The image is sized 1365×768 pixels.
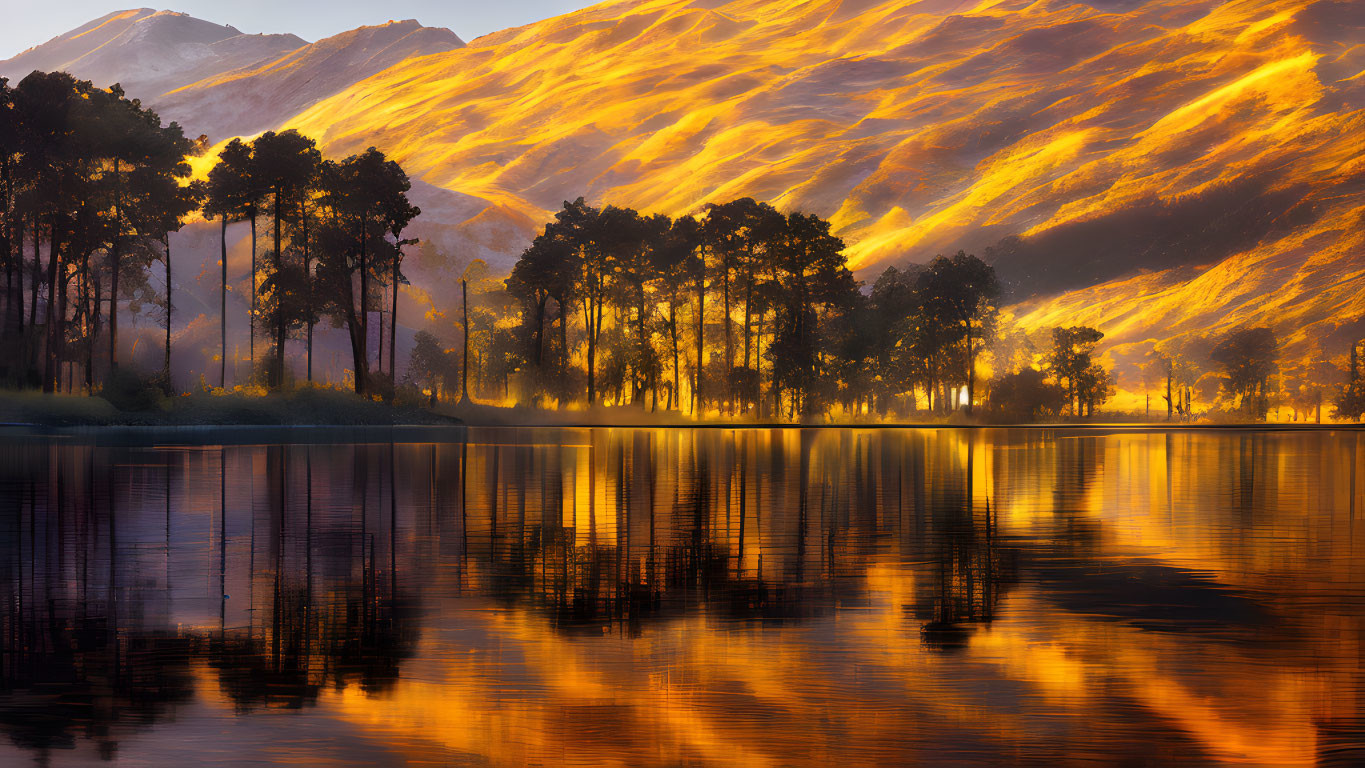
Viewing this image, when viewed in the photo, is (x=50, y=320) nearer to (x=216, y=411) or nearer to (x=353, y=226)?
(x=216, y=411)

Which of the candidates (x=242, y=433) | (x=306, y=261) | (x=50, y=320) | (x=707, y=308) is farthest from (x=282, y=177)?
(x=707, y=308)

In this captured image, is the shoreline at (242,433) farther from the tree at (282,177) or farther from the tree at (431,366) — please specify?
the tree at (431,366)

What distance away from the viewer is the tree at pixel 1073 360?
580 ft

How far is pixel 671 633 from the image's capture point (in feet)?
38.7

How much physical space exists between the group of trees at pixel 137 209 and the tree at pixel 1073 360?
367 feet

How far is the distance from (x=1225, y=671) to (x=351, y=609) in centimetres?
875

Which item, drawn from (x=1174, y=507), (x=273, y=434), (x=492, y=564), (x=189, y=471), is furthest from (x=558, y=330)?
(x=492, y=564)

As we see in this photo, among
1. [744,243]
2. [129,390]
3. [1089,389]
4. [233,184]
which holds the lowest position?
[129,390]

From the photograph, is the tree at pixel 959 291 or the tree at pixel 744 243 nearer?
the tree at pixel 744 243

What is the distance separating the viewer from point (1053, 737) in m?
8.39

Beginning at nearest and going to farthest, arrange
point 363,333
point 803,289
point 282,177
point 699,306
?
point 282,177 → point 363,333 → point 803,289 → point 699,306

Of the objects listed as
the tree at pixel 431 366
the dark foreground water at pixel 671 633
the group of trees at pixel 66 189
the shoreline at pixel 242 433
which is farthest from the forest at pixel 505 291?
the dark foreground water at pixel 671 633

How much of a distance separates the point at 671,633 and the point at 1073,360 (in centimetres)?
17598

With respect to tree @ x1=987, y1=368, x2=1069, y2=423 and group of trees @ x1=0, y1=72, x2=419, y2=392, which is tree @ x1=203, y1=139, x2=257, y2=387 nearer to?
group of trees @ x1=0, y1=72, x2=419, y2=392
